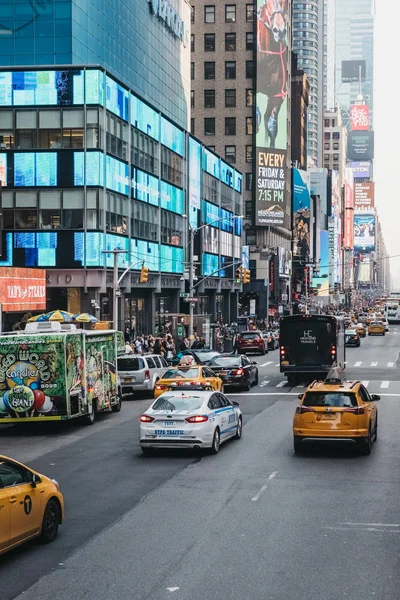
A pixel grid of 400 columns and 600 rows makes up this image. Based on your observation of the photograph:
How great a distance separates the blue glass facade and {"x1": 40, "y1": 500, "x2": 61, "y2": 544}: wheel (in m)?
48.3

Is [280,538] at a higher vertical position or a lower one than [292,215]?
lower

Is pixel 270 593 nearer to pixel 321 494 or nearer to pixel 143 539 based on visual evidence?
pixel 143 539

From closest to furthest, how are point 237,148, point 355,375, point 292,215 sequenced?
point 355,375 → point 237,148 → point 292,215

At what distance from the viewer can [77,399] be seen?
24.4 metres

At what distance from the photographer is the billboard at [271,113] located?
401 feet

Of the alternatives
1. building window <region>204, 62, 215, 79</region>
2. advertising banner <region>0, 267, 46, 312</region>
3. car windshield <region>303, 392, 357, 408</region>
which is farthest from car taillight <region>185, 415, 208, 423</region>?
building window <region>204, 62, 215, 79</region>

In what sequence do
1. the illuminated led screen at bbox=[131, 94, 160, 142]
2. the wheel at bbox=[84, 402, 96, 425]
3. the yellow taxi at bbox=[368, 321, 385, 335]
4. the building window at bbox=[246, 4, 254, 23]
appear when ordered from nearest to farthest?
the wheel at bbox=[84, 402, 96, 425], the illuminated led screen at bbox=[131, 94, 160, 142], the yellow taxi at bbox=[368, 321, 385, 335], the building window at bbox=[246, 4, 254, 23]

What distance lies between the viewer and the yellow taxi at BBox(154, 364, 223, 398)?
28.8 m

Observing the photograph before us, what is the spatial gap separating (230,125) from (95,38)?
62.0m

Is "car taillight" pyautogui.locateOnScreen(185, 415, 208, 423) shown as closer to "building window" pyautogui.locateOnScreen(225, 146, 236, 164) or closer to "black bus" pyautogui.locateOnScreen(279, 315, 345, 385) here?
"black bus" pyautogui.locateOnScreen(279, 315, 345, 385)

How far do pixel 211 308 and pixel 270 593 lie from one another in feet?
274

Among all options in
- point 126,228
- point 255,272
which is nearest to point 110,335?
point 126,228

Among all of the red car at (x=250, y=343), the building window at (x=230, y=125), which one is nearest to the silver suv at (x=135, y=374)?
the red car at (x=250, y=343)

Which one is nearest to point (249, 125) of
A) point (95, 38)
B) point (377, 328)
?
point (377, 328)
